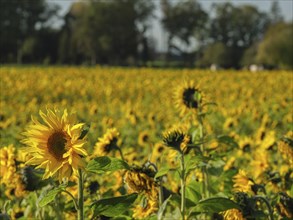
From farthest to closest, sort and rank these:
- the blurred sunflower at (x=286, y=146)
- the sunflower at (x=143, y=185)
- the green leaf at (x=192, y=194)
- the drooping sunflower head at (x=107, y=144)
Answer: the drooping sunflower head at (x=107, y=144) → the blurred sunflower at (x=286, y=146) → the green leaf at (x=192, y=194) → the sunflower at (x=143, y=185)

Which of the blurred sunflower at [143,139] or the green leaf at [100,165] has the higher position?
the blurred sunflower at [143,139]

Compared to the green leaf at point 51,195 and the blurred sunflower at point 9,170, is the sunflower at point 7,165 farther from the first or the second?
the green leaf at point 51,195

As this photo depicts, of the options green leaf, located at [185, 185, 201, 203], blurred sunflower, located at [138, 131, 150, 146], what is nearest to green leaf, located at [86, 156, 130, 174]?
green leaf, located at [185, 185, 201, 203]

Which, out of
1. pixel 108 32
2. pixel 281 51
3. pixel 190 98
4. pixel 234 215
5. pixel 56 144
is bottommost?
pixel 234 215

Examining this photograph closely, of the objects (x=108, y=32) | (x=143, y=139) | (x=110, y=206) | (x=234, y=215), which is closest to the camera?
(x=110, y=206)

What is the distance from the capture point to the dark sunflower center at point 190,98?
2.82 meters

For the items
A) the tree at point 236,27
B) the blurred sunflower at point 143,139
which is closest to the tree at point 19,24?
the tree at point 236,27

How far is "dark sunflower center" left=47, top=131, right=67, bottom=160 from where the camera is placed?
1.49m

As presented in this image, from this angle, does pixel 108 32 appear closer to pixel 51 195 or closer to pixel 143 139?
pixel 143 139

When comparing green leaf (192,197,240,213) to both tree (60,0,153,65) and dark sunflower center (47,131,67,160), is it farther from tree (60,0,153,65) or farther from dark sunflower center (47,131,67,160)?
tree (60,0,153,65)

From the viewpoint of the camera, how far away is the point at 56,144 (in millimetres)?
1497

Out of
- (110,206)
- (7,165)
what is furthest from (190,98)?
(110,206)

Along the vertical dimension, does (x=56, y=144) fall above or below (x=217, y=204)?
above

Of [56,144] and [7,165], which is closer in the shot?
[56,144]
